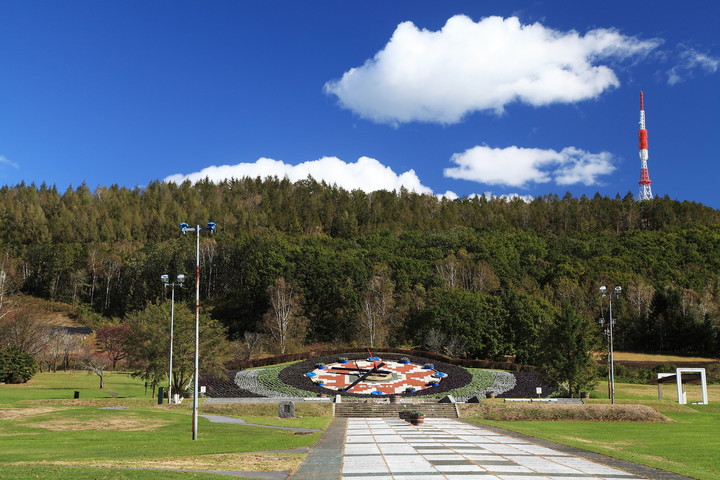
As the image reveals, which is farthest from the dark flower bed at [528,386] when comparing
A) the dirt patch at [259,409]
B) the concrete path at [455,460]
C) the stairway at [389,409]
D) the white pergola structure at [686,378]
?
the concrete path at [455,460]

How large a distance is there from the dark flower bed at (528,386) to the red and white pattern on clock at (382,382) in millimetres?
6606

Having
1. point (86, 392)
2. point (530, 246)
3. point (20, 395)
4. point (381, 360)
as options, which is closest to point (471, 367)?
point (381, 360)

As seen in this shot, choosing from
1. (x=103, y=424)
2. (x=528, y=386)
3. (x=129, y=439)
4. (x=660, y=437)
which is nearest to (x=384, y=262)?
(x=528, y=386)

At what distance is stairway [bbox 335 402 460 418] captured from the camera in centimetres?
3804

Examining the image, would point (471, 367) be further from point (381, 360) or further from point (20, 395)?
point (20, 395)

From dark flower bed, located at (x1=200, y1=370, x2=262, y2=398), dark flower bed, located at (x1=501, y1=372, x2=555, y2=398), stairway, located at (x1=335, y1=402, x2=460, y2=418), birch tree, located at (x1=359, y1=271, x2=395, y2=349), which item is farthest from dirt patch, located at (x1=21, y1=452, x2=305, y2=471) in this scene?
birch tree, located at (x1=359, y1=271, x2=395, y2=349)

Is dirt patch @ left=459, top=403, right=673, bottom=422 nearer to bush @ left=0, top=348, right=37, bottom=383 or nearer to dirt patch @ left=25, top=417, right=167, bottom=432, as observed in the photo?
dirt patch @ left=25, top=417, right=167, bottom=432

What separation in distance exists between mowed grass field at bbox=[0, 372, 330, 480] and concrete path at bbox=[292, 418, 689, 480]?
160 centimetres

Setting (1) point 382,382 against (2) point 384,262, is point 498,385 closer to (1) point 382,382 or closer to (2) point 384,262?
(1) point 382,382

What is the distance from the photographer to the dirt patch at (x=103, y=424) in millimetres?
26828

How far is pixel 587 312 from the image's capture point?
8988cm

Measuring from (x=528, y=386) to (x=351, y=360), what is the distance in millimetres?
16100

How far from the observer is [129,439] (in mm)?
23156

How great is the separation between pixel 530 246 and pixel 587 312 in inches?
962
